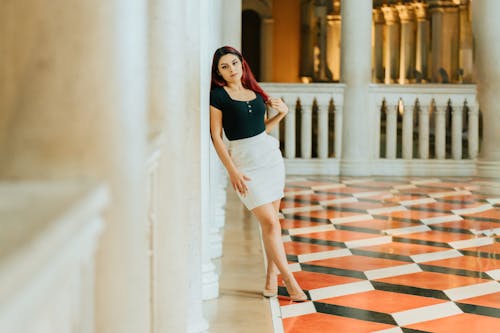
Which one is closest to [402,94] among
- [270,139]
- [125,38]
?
[270,139]

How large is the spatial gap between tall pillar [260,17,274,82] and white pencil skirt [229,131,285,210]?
1619 centimetres

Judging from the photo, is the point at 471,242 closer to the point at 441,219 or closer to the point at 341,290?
the point at 441,219

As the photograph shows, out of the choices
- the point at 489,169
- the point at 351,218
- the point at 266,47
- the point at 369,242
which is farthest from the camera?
the point at 266,47

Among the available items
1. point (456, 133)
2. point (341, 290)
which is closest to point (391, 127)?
point (456, 133)

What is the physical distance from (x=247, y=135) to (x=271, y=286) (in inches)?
35.9

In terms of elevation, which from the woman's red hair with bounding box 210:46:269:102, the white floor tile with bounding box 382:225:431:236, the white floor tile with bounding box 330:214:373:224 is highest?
the woman's red hair with bounding box 210:46:269:102

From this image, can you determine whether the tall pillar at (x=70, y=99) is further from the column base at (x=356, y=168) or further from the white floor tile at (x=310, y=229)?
the column base at (x=356, y=168)

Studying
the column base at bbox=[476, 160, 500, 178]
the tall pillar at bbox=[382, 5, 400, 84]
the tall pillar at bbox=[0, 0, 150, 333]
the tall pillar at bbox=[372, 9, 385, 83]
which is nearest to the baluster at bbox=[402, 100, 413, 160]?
the column base at bbox=[476, 160, 500, 178]

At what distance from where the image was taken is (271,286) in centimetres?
475

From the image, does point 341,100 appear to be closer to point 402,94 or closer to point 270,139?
point 402,94

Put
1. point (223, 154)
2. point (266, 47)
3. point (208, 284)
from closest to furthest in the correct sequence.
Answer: point (223, 154)
point (208, 284)
point (266, 47)

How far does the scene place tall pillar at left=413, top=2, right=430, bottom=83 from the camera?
1806 cm

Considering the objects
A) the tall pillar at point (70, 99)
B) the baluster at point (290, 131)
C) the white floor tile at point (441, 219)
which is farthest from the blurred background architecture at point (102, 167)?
the baluster at point (290, 131)

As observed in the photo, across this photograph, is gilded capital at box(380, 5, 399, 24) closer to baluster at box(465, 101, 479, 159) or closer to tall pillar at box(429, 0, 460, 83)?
tall pillar at box(429, 0, 460, 83)
